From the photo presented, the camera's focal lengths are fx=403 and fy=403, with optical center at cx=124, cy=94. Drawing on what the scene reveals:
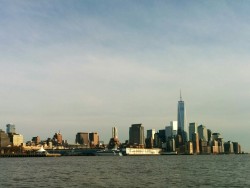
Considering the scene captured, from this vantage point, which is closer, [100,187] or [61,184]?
[100,187]

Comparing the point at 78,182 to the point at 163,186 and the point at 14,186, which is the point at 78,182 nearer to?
the point at 14,186

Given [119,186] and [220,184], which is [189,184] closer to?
[220,184]

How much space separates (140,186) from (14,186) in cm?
2275

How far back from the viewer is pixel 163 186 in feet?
227

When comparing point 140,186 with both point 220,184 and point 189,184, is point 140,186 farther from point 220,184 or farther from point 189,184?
point 220,184

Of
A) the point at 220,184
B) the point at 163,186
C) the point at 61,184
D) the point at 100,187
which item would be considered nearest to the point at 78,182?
the point at 61,184

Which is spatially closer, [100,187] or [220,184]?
[100,187]

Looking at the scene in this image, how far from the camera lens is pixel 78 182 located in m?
76.3

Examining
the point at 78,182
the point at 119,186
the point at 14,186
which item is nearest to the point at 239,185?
the point at 119,186

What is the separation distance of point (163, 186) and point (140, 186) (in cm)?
395

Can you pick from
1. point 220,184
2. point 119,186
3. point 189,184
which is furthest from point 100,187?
point 220,184

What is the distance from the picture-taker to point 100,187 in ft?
224

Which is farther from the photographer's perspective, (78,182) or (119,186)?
(78,182)

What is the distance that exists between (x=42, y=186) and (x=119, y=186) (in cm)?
1389
